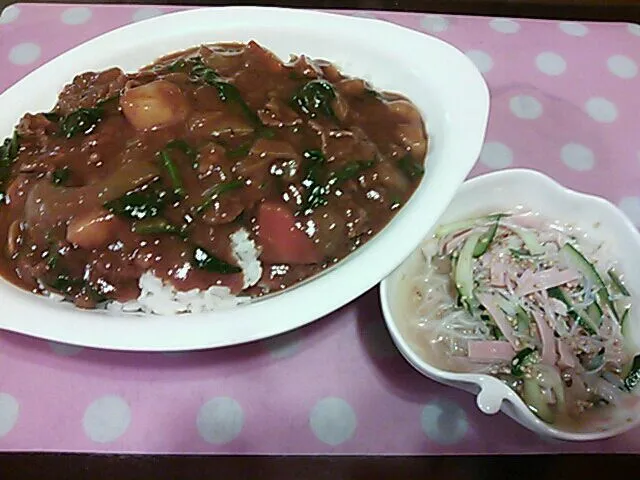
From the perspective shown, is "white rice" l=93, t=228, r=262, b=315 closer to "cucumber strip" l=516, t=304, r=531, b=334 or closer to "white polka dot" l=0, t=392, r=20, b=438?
"white polka dot" l=0, t=392, r=20, b=438

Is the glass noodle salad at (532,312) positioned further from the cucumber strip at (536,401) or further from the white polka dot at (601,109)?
the white polka dot at (601,109)

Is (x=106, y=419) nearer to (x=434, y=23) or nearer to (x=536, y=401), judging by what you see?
(x=536, y=401)

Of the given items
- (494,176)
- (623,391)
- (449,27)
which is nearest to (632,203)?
(494,176)

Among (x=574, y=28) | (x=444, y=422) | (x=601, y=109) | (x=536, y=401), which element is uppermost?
(x=574, y=28)

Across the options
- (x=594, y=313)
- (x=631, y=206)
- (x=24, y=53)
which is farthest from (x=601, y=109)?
(x=24, y=53)

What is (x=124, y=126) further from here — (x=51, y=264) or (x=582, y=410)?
(x=582, y=410)
